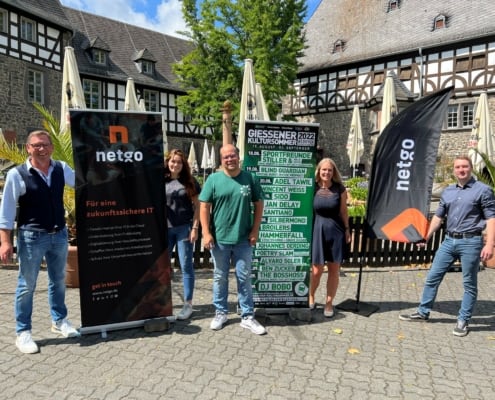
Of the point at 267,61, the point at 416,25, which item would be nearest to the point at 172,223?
the point at 267,61

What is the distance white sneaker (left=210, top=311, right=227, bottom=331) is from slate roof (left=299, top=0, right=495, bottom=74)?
24.4m

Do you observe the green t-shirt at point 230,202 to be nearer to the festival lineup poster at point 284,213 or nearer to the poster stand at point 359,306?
the festival lineup poster at point 284,213

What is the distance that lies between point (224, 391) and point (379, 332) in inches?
84.8

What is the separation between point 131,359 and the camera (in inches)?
158

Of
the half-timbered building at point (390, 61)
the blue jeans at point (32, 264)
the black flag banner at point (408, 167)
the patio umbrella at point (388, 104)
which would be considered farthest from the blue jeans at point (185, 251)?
the half-timbered building at point (390, 61)

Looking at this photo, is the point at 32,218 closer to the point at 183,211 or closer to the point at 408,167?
the point at 183,211

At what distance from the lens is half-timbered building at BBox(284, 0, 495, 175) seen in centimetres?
2444

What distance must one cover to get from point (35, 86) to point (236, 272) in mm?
22333

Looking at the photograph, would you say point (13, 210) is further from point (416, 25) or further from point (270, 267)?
point (416, 25)

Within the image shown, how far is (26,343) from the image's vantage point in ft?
13.5

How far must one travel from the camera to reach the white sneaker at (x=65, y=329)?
176 inches

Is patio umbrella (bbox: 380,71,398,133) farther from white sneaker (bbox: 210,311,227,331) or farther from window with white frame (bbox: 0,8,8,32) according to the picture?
window with white frame (bbox: 0,8,8,32)

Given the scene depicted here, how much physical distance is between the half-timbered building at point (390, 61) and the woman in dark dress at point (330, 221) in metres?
19.7

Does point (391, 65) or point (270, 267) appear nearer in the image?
point (270, 267)
